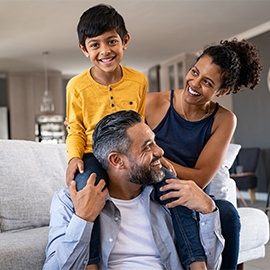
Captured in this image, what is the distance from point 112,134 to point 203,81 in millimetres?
545

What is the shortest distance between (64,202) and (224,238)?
2.33 feet

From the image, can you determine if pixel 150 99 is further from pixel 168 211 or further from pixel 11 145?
pixel 11 145

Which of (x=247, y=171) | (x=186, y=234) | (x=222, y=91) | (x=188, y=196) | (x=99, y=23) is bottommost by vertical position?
(x=247, y=171)

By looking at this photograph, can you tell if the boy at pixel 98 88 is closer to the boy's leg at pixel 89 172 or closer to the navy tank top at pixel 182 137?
the boy's leg at pixel 89 172

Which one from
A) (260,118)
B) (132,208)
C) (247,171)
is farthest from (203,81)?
(260,118)

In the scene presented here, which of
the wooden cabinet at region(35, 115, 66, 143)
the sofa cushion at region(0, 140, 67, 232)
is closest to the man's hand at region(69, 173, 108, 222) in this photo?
the sofa cushion at region(0, 140, 67, 232)

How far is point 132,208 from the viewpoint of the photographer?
6.17 ft

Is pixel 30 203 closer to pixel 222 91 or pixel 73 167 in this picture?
pixel 73 167

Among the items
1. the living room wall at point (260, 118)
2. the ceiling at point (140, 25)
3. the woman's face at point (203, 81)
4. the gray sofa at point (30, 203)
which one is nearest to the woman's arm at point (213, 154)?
the woman's face at point (203, 81)

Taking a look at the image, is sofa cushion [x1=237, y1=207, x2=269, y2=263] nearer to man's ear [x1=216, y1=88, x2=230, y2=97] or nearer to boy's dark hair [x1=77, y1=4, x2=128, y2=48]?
man's ear [x1=216, y1=88, x2=230, y2=97]

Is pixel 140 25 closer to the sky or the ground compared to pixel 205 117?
closer to the sky

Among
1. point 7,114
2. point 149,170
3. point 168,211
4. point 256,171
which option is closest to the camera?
point 149,170

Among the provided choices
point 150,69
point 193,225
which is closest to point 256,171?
point 150,69

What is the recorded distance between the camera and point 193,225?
1.86m
